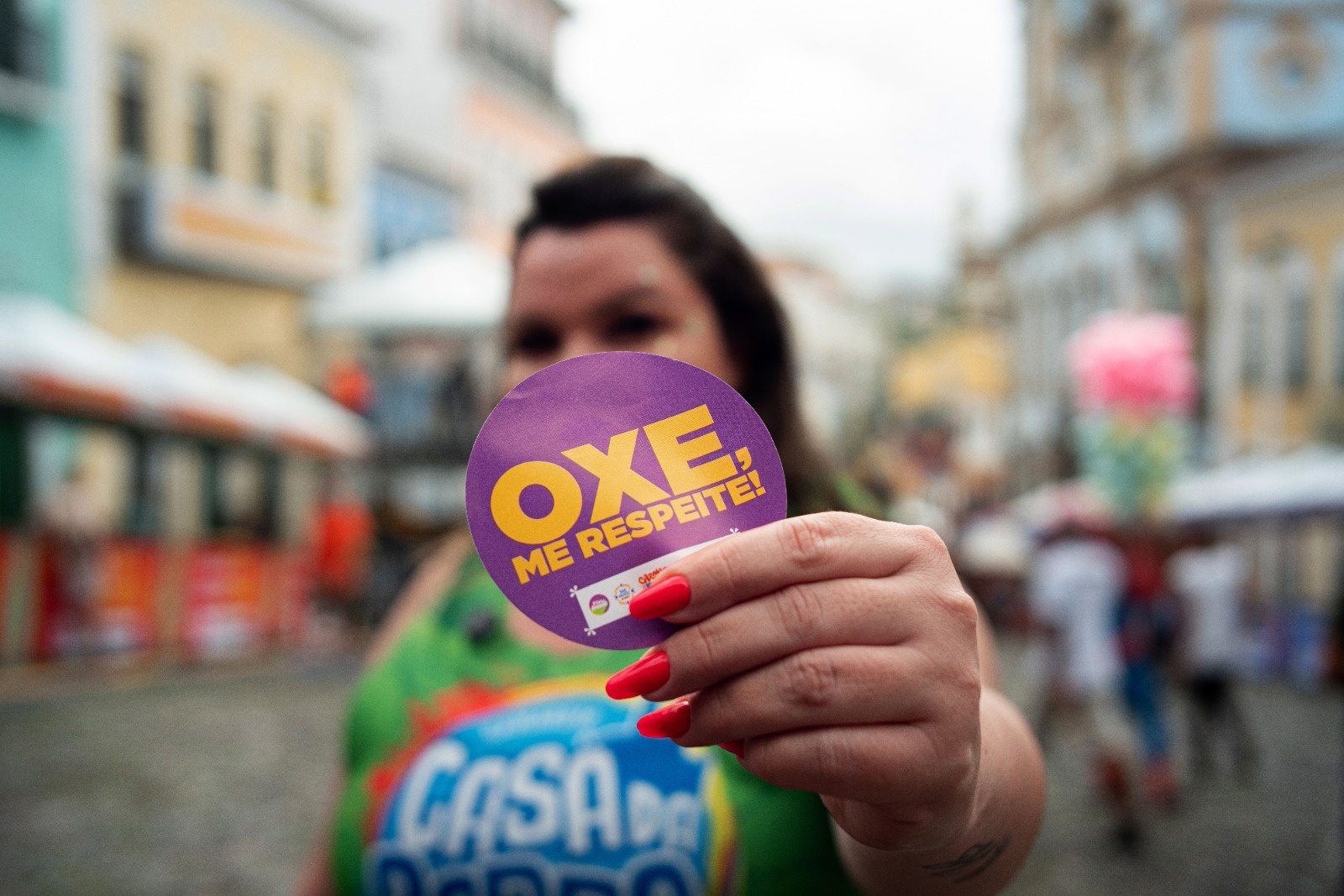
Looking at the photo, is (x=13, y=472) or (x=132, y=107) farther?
(x=132, y=107)

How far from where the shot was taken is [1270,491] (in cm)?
1162

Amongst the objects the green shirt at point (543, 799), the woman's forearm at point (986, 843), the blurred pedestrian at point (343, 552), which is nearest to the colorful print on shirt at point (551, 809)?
the green shirt at point (543, 799)

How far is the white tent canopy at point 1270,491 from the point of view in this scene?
10.6 meters

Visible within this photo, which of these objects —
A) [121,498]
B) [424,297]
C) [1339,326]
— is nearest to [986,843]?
[424,297]

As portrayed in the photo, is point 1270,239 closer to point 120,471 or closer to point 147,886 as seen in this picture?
point 120,471

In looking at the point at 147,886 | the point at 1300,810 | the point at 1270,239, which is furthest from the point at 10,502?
the point at 1270,239

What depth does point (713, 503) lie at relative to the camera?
91 cm

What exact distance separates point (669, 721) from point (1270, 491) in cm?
1258

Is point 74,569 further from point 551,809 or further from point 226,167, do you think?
point 226,167

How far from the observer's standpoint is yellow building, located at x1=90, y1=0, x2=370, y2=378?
14.0 m

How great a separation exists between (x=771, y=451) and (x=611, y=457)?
14cm

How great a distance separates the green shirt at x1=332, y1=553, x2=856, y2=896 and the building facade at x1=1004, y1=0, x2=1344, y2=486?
2135cm

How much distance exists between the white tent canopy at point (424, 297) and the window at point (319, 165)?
302 inches

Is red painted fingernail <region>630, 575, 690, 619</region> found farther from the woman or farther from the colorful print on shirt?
the colorful print on shirt
